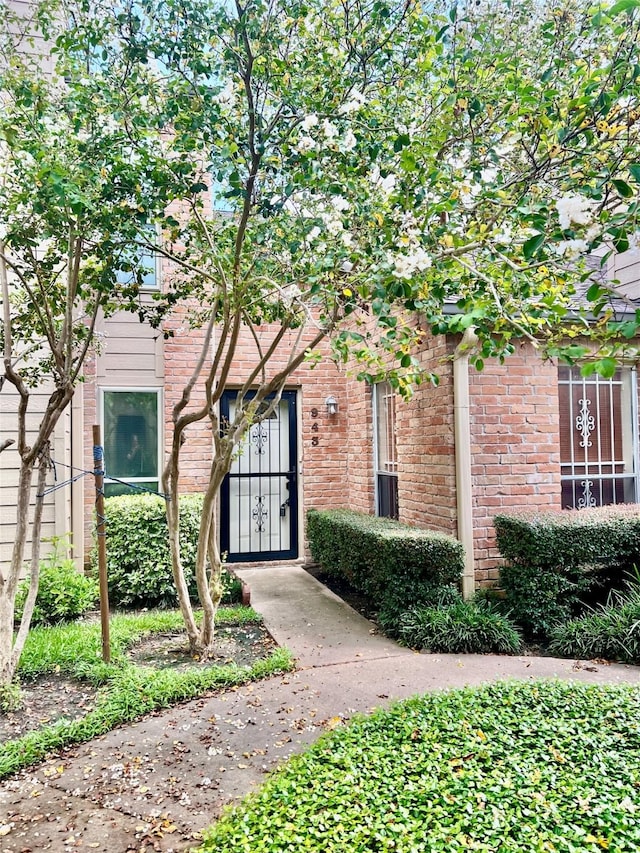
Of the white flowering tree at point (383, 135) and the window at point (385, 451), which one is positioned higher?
the white flowering tree at point (383, 135)

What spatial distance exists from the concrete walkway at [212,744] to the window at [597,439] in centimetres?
A: 206

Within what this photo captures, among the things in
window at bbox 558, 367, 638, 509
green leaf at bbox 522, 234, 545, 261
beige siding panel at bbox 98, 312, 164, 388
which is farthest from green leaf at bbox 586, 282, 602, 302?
beige siding panel at bbox 98, 312, 164, 388

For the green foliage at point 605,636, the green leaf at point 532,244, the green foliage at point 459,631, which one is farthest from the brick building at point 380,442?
the green leaf at point 532,244

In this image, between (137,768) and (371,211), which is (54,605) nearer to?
(137,768)

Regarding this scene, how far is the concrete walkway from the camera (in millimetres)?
2533

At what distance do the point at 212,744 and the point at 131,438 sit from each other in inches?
179

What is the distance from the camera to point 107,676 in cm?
400

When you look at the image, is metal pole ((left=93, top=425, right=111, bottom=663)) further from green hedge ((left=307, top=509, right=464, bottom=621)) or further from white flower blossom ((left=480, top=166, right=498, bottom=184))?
white flower blossom ((left=480, top=166, right=498, bottom=184))

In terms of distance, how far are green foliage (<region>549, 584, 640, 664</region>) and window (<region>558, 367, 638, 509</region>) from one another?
130 centimetres

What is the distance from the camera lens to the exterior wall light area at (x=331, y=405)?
7777 mm

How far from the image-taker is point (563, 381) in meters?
5.80

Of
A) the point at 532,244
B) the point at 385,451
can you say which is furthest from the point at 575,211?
the point at 385,451

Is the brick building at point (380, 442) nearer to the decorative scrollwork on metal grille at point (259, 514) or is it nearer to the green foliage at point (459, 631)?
the decorative scrollwork on metal grille at point (259, 514)

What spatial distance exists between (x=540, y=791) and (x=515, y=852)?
1.48ft
